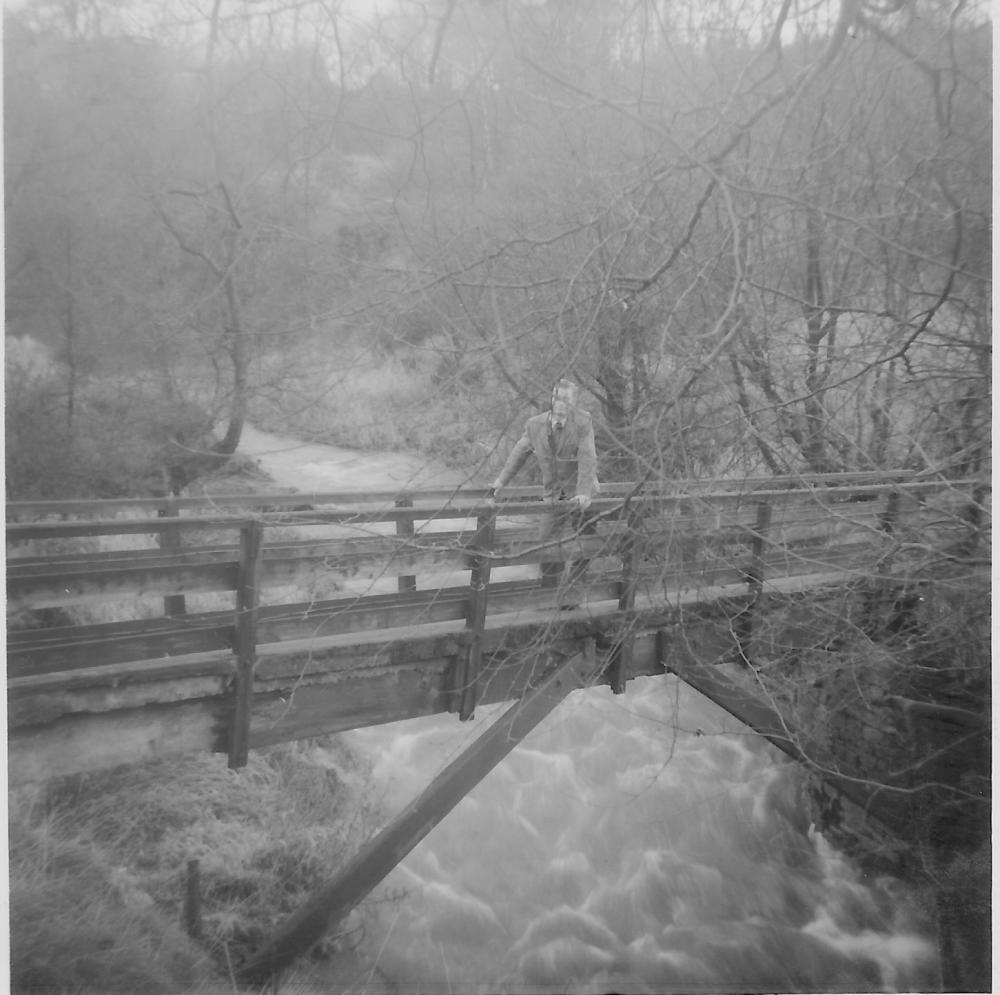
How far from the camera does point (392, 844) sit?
353cm

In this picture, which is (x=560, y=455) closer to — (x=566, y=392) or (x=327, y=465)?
(x=566, y=392)

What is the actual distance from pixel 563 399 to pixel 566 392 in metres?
0.40

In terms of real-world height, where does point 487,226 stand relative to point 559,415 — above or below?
above

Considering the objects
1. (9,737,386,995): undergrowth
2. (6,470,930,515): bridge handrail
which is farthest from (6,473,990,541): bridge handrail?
(9,737,386,995): undergrowth

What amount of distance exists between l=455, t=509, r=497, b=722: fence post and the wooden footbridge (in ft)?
0.03

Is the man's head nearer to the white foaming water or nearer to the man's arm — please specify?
the man's arm

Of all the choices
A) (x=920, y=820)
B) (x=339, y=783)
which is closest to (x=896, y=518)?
(x=920, y=820)

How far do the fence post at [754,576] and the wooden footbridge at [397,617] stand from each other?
1 cm

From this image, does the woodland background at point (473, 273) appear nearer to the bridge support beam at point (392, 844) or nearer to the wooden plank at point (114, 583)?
the bridge support beam at point (392, 844)

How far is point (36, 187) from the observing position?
343 centimetres

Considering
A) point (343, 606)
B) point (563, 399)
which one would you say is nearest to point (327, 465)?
point (343, 606)

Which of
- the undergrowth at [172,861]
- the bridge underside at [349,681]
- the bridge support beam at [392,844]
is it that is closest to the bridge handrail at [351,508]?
the bridge underside at [349,681]

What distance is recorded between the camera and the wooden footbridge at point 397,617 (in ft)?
8.74

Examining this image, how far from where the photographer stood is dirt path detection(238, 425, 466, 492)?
155 inches
